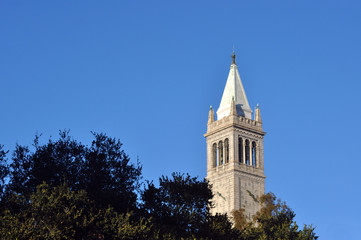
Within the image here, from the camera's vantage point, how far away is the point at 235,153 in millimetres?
93438

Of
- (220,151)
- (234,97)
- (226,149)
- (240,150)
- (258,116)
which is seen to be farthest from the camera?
(258,116)

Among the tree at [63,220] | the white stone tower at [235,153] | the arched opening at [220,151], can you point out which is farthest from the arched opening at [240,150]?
the tree at [63,220]

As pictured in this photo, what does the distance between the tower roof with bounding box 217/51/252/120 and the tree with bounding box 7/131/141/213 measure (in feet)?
150

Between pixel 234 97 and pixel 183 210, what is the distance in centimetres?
5253

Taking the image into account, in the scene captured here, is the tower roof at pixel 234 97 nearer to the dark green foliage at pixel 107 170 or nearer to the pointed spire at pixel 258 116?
the pointed spire at pixel 258 116

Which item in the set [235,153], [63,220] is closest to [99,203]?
[63,220]

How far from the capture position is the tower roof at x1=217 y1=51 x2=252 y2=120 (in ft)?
320

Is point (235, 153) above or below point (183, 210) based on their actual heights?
above

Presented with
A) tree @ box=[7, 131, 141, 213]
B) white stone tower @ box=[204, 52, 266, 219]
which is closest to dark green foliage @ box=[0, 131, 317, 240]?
tree @ box=[7, 131, 141, 213]

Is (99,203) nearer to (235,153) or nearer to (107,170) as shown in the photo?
(107,170)

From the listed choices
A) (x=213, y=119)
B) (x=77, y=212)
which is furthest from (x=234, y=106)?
(x=77, y=212)

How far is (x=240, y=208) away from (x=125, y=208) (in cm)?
4713

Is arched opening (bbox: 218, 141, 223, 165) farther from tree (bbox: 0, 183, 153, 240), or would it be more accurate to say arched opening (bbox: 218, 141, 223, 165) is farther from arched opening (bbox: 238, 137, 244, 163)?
tree (bbox: 0, 183, 153, 240)

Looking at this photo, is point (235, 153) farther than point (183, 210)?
Yes
